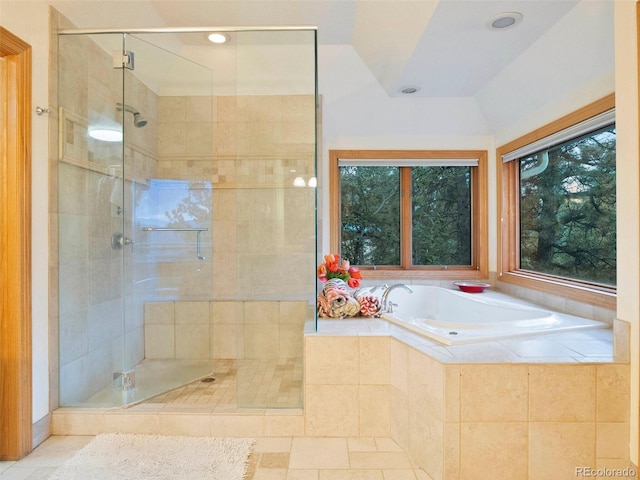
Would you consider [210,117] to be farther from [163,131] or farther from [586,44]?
[586,44]

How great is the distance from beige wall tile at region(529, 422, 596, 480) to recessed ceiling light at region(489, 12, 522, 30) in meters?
2.05

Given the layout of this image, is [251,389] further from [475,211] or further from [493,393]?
[475,211]

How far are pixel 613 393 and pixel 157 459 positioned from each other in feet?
6.74

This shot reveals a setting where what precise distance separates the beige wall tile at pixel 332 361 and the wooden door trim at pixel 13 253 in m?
1.38

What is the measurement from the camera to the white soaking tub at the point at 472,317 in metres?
1.78

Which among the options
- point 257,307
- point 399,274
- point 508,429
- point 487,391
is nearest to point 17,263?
point 257,307

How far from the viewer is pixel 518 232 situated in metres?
2.97

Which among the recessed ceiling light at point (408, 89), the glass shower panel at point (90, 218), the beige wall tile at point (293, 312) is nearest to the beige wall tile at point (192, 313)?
the glass shower panel at point (90, 218)

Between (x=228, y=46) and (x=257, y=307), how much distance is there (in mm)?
1886

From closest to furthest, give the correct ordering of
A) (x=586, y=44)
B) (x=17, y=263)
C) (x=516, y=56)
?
(x=17, y=263) → (x=586, y=44) → (x=516, y=56)

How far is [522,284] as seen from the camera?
2748 millimetres

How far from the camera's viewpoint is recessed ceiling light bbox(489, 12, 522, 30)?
1.86 m

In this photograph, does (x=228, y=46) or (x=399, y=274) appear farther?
(x=399, y=274)

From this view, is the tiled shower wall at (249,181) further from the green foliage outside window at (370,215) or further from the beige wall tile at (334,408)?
the green foliage outside window at (370,215)
